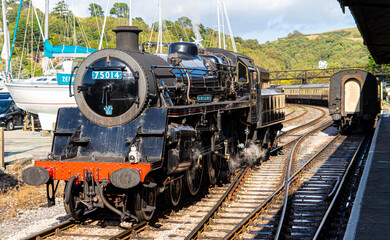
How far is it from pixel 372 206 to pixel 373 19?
14.4ft

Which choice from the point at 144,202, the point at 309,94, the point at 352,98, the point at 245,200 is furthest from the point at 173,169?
the point at 309,94

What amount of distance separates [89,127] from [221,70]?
399 centimetres

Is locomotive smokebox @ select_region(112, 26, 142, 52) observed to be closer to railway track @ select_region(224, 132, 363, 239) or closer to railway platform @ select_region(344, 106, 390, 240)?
railway track @ select_region(224, 132, 363, 239)

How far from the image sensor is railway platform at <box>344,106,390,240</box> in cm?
477

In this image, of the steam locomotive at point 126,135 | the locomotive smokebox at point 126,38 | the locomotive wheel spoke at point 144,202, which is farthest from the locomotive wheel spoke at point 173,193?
the locomotive smokebox at point 126,38

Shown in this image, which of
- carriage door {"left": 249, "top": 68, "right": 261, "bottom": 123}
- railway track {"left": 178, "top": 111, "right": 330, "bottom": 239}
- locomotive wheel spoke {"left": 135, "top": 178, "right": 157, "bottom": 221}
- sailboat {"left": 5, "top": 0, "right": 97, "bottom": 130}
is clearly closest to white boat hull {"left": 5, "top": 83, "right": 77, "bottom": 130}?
sailboat {"left": 5, "top": 0, "right": 97, "bottom": 130}

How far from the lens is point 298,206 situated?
8.12 m

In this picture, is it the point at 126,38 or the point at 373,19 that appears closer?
the point at 126,38

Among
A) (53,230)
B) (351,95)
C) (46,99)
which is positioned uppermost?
Answer: (351,95)

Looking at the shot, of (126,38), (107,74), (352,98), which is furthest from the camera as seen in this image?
(352,98)

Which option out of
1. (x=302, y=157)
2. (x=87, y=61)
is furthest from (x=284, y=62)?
(x=87, y=61)

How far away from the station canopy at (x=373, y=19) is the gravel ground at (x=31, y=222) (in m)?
6.26

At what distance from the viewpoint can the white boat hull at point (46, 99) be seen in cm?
1809

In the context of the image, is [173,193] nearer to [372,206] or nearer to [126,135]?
[126,135]
